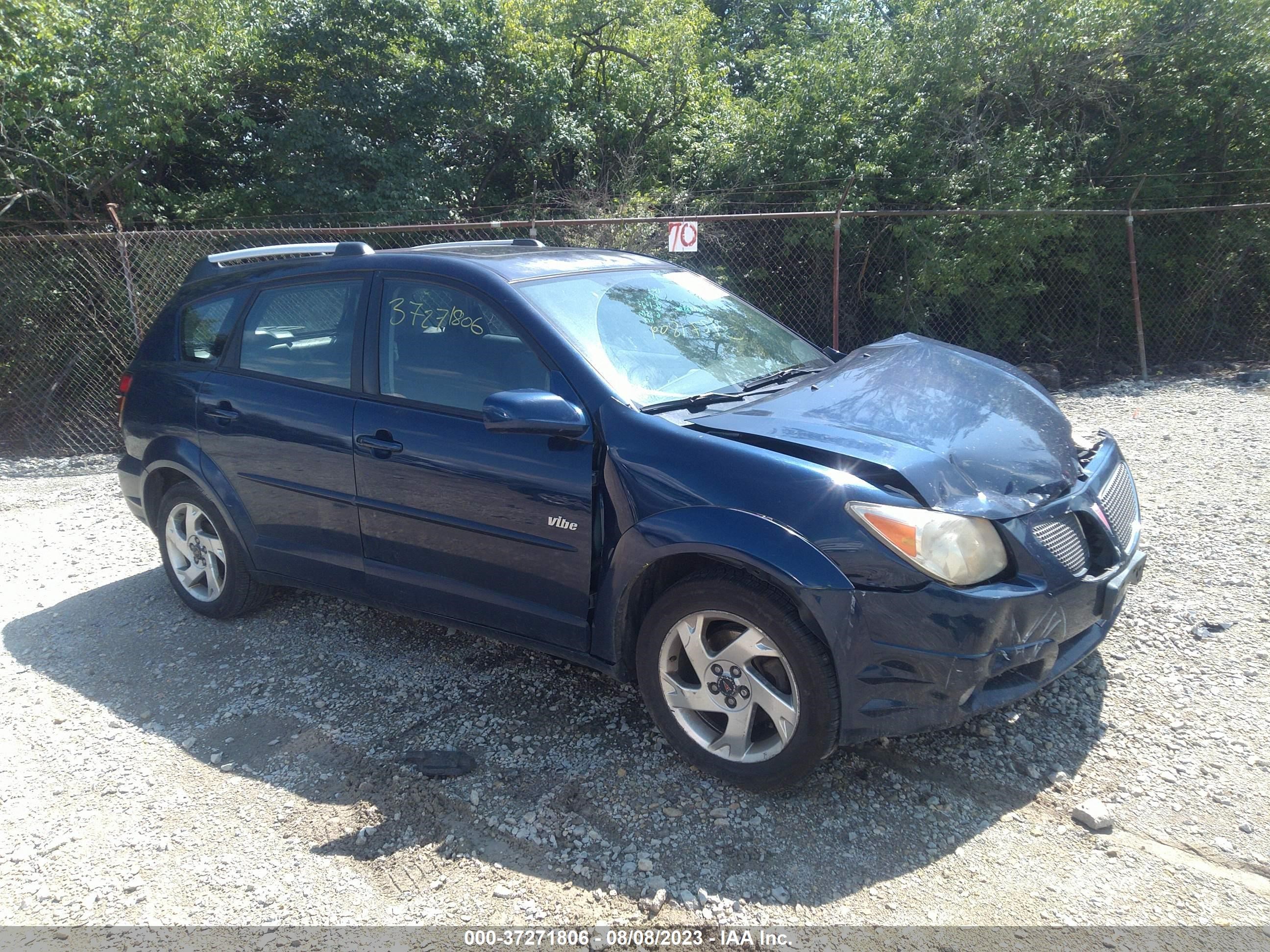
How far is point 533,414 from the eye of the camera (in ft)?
11.0

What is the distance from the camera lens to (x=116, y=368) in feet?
31.6

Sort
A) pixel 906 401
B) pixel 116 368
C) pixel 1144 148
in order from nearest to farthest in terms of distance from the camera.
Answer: pixel 906 401 < pixel 116 368 < pixel 1144 148

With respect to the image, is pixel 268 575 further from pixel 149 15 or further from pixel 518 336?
pixel 149 15

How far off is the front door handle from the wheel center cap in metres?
1.65

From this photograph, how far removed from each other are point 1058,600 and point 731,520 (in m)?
1.11

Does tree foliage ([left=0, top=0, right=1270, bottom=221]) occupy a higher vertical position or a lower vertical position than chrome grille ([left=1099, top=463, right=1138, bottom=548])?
higher

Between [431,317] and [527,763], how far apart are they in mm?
1910

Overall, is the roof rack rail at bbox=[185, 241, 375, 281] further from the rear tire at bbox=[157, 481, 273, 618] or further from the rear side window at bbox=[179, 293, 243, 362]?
the rear tire at bbox=[157, 481, 273, 618]

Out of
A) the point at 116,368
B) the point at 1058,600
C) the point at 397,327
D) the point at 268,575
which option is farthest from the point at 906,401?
the point at 116,368

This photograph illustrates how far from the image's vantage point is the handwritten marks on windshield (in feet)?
12.8

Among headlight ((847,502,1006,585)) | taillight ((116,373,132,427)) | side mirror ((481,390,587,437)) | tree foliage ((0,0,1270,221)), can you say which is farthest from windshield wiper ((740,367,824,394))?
tree foliage ((0,0,1270,221))

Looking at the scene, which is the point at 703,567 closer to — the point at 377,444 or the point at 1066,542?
the point at 1066,542

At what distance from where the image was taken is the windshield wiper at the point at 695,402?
3488mm

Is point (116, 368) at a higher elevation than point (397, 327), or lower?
lower
